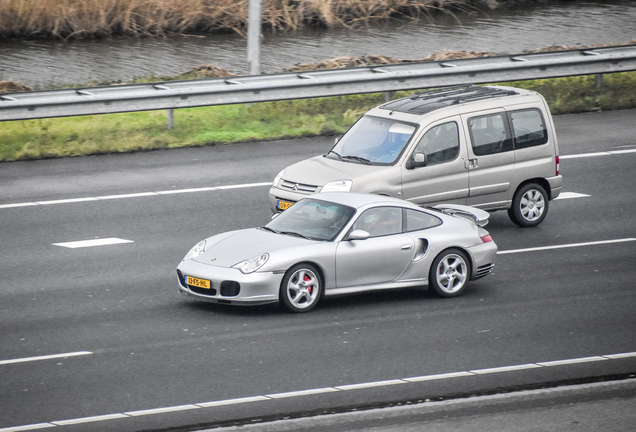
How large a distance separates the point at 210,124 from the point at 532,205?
7660mm

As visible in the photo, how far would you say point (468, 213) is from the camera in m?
13.6

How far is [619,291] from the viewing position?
1273 cm

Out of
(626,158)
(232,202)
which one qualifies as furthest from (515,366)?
(626,158)

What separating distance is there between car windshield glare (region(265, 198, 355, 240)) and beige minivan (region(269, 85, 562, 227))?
4.72 ft

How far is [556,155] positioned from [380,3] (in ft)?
63.7

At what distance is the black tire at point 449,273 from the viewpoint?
12539 millimetres

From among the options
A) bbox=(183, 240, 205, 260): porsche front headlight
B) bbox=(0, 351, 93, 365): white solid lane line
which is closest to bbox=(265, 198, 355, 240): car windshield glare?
bbox=(183, 240, 205, 260): porsche front headlight

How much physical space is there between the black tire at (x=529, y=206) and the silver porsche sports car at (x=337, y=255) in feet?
8.36

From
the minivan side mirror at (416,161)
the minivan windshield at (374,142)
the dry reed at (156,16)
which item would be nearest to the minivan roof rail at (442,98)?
the minivan windshield at (374,142)

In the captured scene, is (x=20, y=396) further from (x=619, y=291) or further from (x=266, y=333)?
(x=619, y=291)

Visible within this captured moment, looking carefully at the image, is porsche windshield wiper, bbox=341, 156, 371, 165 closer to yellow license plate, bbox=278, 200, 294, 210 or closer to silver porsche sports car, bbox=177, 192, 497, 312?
yellow license plate, bbox=278, 200, 294, 210

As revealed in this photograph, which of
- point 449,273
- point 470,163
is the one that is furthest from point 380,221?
point 470,163

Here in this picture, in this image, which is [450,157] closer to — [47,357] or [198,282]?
[198,282]

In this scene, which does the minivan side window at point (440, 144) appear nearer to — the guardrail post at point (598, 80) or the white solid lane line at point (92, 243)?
the white solid lane line at point (92, 243)
